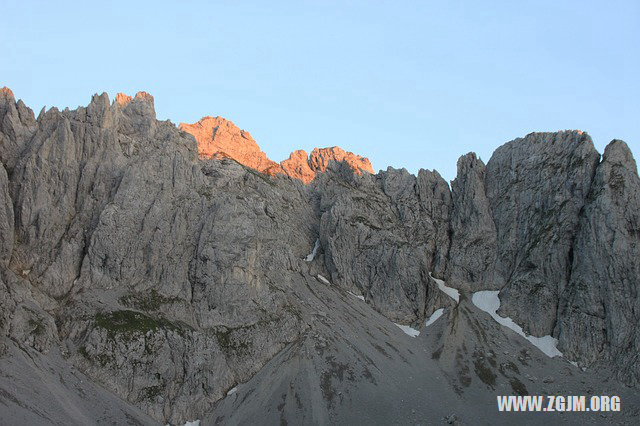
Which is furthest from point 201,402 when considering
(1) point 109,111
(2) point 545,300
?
(2) point 545,300

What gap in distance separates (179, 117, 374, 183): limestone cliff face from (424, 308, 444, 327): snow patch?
5261cm

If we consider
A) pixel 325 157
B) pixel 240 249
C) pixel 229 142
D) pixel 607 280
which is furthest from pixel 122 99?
pixel 607 280

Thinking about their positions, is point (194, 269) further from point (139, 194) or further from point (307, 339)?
point (307, 339)

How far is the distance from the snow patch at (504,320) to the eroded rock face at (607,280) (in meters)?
1.97

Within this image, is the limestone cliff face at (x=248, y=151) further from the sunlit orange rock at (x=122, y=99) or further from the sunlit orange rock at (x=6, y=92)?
the sunlit orange rock at (x=6, y=92)

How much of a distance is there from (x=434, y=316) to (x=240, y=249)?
40.1 meters

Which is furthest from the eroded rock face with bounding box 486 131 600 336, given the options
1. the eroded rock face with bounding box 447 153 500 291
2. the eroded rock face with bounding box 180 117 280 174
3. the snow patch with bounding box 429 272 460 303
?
the eroded rock face with bounding box 180 117 280 174

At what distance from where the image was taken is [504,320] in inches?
4562

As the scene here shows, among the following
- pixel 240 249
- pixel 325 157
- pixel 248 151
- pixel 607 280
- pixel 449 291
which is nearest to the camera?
pixel 607 280

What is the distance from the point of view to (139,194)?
105 meters

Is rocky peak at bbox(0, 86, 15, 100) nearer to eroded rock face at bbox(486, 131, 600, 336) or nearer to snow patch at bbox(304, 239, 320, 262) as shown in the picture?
snow patch at bbox(304, 239, 320, 262)

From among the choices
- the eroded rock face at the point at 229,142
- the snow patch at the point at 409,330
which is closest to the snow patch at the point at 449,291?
the snow patch at the point at 409,330

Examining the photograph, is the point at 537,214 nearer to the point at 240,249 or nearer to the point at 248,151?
the point at 240,249

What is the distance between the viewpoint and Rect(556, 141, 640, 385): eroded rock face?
4045 inches
